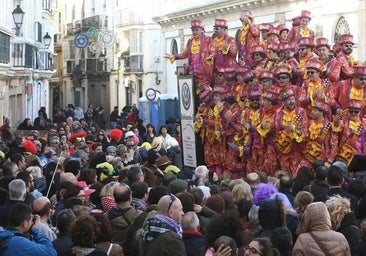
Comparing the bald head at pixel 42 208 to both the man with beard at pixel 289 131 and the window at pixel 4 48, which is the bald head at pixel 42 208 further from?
the window at pixel 4 48

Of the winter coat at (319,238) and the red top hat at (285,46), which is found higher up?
the red top hat at (285,46)

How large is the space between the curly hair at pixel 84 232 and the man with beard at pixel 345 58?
9620 mm

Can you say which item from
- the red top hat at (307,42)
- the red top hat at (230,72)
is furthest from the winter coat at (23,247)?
the red top hat at (230,72)

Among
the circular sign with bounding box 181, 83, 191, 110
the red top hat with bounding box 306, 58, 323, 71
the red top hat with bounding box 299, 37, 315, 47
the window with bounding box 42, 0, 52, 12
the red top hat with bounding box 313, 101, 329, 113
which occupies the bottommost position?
the red top hat with bounding box 313, 101, 329, 113

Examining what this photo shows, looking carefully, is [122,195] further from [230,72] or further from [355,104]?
[230,72]

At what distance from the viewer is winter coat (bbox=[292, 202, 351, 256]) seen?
8938 mm

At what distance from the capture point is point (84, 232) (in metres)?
8.84

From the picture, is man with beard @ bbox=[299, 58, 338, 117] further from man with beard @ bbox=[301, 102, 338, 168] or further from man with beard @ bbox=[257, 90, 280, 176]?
man with beard @ bbox=[257, 90, 280, 176]

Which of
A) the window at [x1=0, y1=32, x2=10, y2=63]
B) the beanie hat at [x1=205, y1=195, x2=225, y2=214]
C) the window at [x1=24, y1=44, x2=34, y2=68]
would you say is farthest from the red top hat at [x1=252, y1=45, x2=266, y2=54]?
the window at [x1=24, y1=44, x2=34, y2=68]

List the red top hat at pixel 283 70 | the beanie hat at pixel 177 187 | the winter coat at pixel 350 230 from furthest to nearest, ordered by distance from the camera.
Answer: the red top hat at pixel 283 70 < the beanie hat at pixel 177 187 < the winter coat at pixel 350 230

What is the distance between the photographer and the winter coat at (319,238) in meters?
8.94

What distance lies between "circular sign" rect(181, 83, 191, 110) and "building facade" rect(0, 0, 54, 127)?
39.8 ft

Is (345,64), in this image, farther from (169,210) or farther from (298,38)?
(169,210)

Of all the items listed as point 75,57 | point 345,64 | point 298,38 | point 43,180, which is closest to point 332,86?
point 345,64
